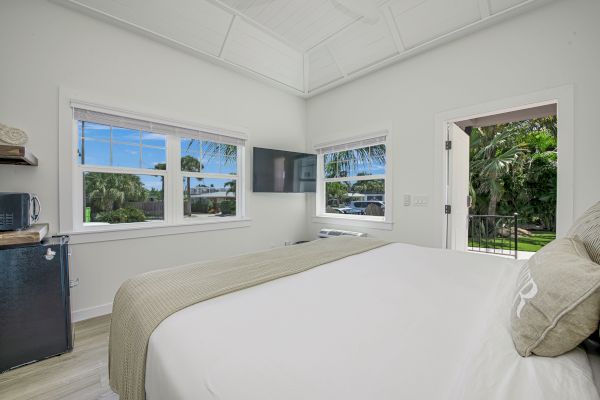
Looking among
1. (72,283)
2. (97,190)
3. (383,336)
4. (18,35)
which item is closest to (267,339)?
(383,336)

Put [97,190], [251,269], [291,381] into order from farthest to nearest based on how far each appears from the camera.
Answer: [97,190] < [251,269] < [291,381]

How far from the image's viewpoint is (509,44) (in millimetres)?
2338

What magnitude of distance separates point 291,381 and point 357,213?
130 inches

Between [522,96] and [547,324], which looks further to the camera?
[522,96]

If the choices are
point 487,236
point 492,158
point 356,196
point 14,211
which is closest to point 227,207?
point 356,196

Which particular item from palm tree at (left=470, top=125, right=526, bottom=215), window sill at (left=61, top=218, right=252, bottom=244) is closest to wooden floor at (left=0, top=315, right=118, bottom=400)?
window sill at (left=61, top=218, right=252, bottom=244)

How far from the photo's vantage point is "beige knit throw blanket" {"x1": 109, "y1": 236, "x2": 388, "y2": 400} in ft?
2.97

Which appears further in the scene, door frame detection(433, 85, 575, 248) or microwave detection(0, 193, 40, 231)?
door frame detection(433, 85, 575, 248)

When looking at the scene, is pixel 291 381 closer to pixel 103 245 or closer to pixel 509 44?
pixel 103 245

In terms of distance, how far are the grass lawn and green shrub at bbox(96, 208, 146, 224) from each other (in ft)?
18.4

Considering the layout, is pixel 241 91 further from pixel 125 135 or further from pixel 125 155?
pixel 125 155

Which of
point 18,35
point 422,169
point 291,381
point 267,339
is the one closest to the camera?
point 291,381

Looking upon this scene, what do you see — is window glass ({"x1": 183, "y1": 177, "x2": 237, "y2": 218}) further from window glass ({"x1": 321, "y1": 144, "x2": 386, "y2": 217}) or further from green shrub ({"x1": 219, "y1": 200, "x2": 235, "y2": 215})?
window glass ({"x1": 321, "y1": 144, "x2": 386, "y2": 217})

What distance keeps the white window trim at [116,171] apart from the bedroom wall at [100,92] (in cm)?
6
